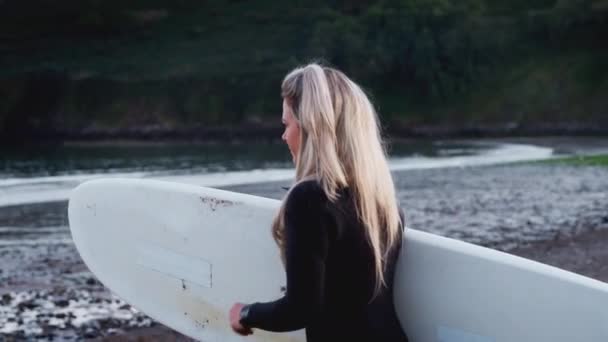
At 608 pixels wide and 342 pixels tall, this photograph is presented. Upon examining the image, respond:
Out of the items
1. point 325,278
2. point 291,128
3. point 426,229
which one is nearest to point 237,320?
point 325,278

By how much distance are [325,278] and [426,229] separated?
33.0 ft

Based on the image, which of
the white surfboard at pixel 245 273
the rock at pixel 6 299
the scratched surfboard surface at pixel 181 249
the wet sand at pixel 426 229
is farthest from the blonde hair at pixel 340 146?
the rock at pixel 6 299

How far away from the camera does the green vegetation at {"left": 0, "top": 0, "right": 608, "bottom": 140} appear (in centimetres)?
6619

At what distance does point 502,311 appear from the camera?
3.54 metres

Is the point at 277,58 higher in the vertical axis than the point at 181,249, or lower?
lower

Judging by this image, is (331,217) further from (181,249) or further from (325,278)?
(181,249)

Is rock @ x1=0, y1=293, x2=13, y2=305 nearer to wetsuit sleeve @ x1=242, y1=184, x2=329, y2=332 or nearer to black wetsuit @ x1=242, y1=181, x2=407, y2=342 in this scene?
black wetsuit @ x1=242, y1=181, x2=407, y2=342

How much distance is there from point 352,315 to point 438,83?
67.1 m

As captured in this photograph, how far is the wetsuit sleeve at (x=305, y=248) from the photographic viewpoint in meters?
2.68

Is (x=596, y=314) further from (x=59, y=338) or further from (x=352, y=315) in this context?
(x=59, y=338)

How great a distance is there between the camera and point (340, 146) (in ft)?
9.27

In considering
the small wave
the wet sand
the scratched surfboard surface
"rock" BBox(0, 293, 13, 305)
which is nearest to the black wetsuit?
the scratched surfboard surface

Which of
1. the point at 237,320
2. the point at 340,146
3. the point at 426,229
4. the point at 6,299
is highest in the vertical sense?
the point at 340,146

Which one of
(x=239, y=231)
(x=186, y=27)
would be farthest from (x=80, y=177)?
(x=186, y=27)
